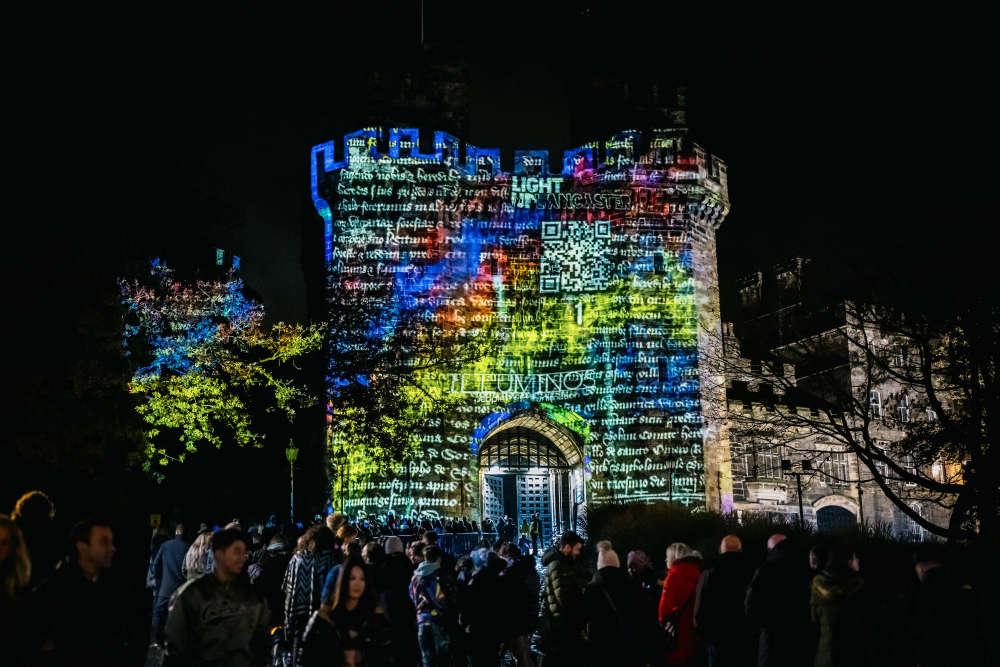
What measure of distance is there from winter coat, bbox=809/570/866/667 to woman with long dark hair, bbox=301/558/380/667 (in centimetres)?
390

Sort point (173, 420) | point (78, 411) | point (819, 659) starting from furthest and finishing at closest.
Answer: point (173, 420) < point (78, 411) < point (819, 659)

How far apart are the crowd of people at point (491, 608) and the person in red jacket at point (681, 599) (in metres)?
0.01

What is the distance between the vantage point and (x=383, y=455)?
98.9 ft

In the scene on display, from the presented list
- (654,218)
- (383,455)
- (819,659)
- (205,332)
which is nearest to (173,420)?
(205,332)

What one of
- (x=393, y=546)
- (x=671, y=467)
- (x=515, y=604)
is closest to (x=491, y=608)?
(x=515, y=604)

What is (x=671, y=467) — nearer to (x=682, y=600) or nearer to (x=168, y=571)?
(x=168, y=571)

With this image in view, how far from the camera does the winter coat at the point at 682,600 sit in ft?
29.7

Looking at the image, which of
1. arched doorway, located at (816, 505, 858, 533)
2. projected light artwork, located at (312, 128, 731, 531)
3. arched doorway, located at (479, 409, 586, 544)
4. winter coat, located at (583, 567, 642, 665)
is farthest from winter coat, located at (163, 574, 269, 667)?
arched doorway, located at (816, 505, 858, 533)

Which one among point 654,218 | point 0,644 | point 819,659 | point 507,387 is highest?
point 654,218

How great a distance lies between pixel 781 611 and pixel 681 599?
35.9 inches

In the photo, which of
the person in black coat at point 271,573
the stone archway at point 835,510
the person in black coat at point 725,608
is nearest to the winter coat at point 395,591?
the person in black coat at point 271,573

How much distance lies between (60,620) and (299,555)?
10.6ft

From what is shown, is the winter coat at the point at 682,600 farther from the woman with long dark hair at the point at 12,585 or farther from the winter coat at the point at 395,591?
the woman with long dark hair at the point at 12,585

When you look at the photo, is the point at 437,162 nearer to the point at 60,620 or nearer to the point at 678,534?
the point at 678,534
